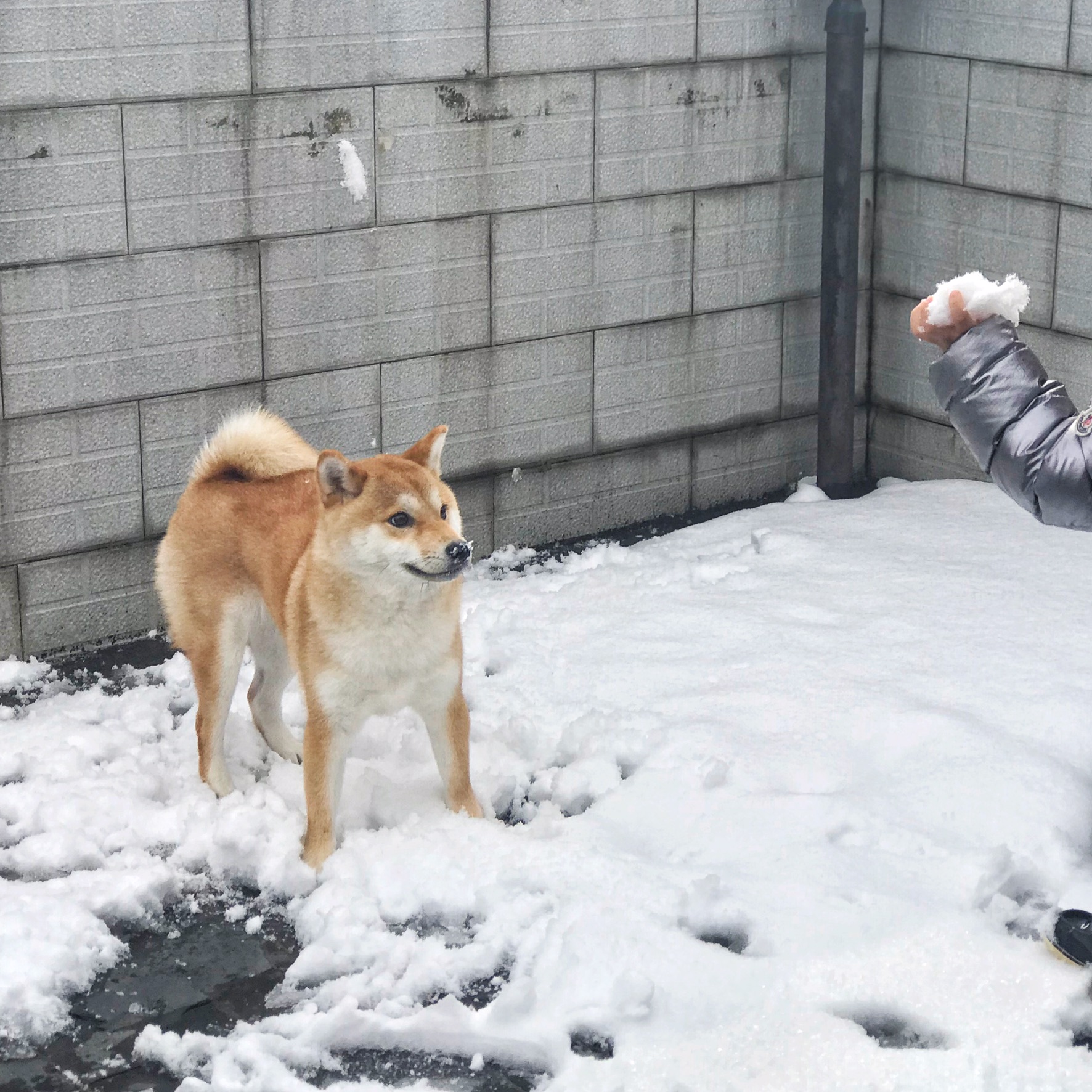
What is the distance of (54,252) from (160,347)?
54cm

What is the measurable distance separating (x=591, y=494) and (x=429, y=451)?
293 cm

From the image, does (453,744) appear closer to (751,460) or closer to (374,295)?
(374,295)

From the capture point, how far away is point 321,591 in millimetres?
4621

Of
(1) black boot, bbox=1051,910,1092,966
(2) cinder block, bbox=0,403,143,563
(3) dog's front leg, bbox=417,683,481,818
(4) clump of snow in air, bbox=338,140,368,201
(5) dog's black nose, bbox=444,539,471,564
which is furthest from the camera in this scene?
(4) clump of snow in air, bbox=338,140,368,201

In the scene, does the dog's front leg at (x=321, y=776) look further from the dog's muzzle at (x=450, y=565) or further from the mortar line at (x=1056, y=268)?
the mortar line at (x=1056, y=268)

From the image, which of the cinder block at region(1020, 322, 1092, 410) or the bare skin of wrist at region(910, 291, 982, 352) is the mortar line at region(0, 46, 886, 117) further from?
the bare skin of wrist at region(910, 291, 982, 352)

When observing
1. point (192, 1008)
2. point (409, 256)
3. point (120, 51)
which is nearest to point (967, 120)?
point (409, 256)

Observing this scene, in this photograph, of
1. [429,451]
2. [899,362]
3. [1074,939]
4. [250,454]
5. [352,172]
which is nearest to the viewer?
[1074,939]

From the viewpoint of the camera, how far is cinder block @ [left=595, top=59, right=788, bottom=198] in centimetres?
716

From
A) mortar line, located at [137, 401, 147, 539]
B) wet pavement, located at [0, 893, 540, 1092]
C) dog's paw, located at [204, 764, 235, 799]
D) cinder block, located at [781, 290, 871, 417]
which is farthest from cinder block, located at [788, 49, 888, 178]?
wet pavement, located at [0, 893, 540, 1092]

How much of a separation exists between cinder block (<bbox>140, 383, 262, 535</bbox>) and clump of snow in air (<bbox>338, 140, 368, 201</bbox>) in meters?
0.87

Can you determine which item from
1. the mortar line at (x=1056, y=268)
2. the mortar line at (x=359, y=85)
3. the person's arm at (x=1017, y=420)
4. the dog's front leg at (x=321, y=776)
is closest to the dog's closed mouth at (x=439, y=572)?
the dog's front leg at (x=321, y=776)

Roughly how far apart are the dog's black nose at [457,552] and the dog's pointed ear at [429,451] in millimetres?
338

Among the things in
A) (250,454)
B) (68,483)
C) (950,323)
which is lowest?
(68,483)
